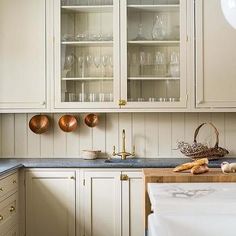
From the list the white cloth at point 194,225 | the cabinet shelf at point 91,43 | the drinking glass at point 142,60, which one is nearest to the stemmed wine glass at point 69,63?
the cabinet shelf at point 91,43

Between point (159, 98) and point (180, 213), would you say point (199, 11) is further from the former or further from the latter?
point (180, 213)

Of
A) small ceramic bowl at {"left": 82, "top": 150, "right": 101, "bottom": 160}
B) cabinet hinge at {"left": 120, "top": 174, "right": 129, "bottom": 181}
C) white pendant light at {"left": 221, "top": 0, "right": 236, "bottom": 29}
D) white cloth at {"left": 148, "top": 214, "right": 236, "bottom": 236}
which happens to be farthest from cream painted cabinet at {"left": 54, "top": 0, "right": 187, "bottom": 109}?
white cloth at {"left": 148, "top": 214, "right": 236, "bottom": 236}

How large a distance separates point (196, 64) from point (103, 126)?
95cm

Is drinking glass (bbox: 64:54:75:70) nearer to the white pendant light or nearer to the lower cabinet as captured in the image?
the lower cabinet

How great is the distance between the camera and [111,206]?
9.73ft

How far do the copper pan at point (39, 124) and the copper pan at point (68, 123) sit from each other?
0.40ft

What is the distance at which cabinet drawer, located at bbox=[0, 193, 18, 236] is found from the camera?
8.59 feet

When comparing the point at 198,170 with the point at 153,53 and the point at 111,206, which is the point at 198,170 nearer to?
the point at 111,206

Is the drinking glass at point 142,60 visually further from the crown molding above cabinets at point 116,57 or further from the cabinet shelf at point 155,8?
the cabinet shelf at point 155,8

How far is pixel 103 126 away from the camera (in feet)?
11.1

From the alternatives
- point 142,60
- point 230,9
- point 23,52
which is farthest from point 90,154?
point 230,9

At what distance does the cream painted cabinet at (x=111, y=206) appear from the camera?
295cm

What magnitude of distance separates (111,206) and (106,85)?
3.18 ft

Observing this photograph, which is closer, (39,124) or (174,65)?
(174,65)
